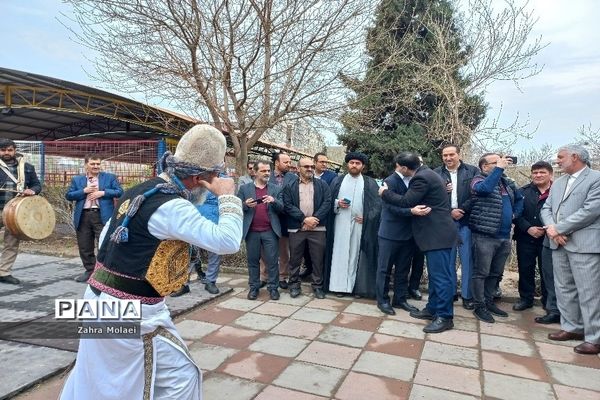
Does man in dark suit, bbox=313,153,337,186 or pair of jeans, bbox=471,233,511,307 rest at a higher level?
man in dark suit, bbox=313,153,337,186

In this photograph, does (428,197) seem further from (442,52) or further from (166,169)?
(442,52)

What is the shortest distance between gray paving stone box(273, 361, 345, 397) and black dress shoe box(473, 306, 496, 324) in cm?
207

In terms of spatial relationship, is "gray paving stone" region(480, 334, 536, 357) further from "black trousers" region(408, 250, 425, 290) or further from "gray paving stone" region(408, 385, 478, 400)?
"black trousers" region(408, 250, 425, 290)

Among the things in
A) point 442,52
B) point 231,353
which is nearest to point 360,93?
point 442,52

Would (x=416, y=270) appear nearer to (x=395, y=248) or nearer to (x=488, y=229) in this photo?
(x=395, y=248)

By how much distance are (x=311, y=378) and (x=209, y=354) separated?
0.92 meters

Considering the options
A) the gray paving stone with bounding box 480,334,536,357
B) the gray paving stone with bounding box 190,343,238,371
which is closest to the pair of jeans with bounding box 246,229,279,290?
the gray paving stone with bounding box 190,343,238,371

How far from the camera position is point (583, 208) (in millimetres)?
3889

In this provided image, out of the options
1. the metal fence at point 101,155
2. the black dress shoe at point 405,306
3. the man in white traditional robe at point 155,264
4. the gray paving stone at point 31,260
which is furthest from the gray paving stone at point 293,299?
the metal fence at point 101,155

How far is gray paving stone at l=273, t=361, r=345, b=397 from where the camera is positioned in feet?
9.91

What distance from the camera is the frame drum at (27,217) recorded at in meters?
5.22

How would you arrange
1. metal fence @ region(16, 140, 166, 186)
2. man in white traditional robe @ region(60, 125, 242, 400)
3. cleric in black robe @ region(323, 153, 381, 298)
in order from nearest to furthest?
man in white traditional robe @ region(60, 125, 242, 400) → cleric in black robe @ region(323, 153, 381, 298) → metal fence @ region(16, 140, 166, 186)

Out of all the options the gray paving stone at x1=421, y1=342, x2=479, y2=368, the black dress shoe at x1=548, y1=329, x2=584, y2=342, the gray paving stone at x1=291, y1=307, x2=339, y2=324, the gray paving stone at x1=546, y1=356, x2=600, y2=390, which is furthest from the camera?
the gray paving stone at x1=291, y1=307, x2=339, y2=324

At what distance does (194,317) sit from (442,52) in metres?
6.53
